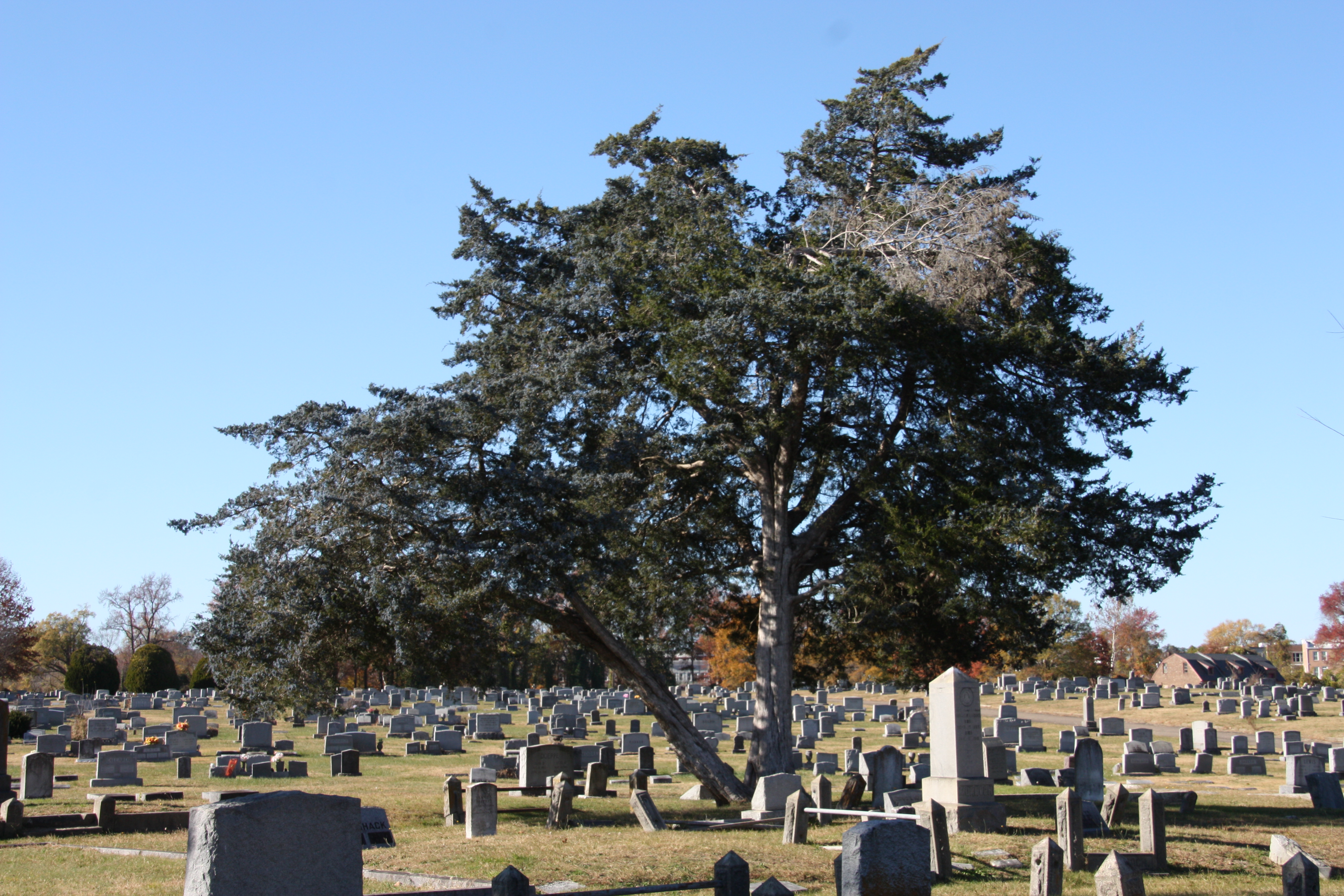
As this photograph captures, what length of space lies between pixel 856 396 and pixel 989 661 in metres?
7.76

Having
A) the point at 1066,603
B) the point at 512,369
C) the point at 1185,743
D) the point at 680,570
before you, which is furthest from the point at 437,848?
the point at 1066,603

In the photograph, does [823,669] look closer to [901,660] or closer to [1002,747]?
[901,660]

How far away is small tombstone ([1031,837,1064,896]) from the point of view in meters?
9.78

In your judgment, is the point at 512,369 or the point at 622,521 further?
the point at 512,369

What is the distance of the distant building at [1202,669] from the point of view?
279ft

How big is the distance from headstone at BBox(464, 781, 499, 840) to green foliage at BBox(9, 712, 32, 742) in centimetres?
2690

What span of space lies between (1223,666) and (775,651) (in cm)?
7929

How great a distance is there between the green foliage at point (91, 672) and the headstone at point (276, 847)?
67600 millimetres

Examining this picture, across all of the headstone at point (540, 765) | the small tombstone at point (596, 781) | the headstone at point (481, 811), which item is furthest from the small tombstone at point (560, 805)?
the headstone at point (540, 765)

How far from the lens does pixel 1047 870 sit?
9.87 meters

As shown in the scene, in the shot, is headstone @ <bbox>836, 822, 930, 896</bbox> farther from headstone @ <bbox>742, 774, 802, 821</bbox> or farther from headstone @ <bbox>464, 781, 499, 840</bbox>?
headstone @ <bbox>742, 774, 802, 821</bbox>

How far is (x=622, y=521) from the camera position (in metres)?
18.4

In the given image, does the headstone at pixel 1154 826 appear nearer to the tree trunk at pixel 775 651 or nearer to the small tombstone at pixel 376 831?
the small tombstone at pixel 376 831

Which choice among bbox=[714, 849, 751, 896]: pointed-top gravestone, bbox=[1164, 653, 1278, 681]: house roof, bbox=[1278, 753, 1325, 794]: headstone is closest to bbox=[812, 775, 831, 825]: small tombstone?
bbox=[714, 849, 751, 896]: pointed-top gravestone
